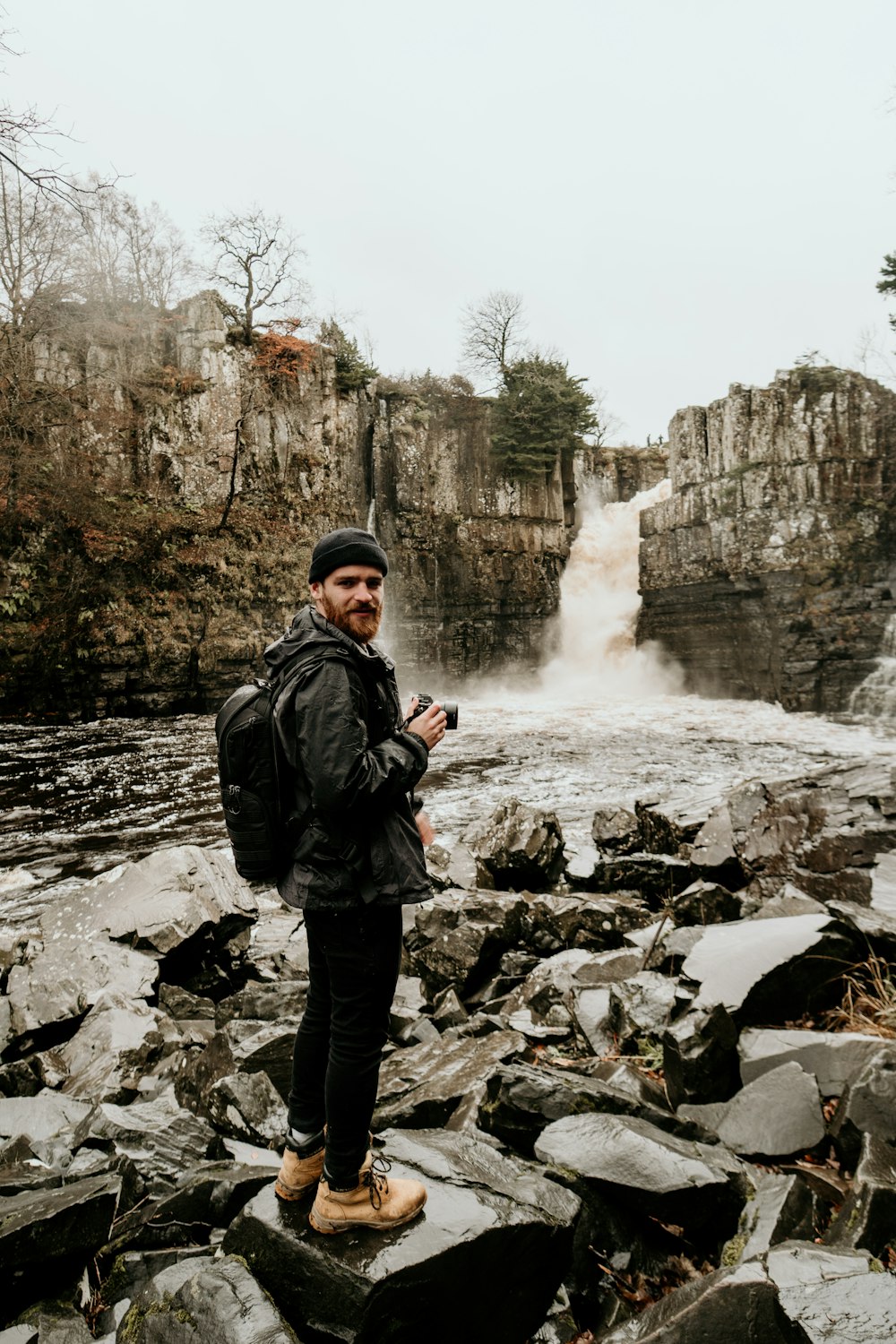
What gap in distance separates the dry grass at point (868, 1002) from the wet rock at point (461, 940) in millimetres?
2414

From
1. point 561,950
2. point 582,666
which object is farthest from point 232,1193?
point 582,666

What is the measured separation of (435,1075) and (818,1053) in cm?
166

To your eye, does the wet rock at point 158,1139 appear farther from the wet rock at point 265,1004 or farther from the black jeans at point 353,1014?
the wet rock at point 265,1004

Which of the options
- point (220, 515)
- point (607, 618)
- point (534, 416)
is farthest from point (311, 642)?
point (534, 416)

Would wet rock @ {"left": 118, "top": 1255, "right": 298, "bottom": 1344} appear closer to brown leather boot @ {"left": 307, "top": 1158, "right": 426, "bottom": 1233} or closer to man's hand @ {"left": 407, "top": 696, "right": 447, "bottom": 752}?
brown leather boot @ {"left": 307, "top": 1158, "right": 426, "bottom": 1233}

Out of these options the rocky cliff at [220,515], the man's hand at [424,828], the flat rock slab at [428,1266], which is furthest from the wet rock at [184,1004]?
the rocky cliff at [220,515]

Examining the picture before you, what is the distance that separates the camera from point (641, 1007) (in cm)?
382

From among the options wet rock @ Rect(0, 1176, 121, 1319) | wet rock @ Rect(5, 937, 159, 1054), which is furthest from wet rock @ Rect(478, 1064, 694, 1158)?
wet rock @ Rect(5, 937, 159, 1054)

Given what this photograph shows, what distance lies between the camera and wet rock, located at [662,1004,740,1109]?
9.93ft

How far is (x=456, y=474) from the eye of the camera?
3189cm

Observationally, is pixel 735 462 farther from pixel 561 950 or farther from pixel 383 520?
pixel 561 950

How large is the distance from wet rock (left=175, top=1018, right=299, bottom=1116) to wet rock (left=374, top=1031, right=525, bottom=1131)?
50 centimetres

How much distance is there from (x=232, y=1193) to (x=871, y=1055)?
7.95ft

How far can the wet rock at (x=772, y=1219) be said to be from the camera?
214cm
